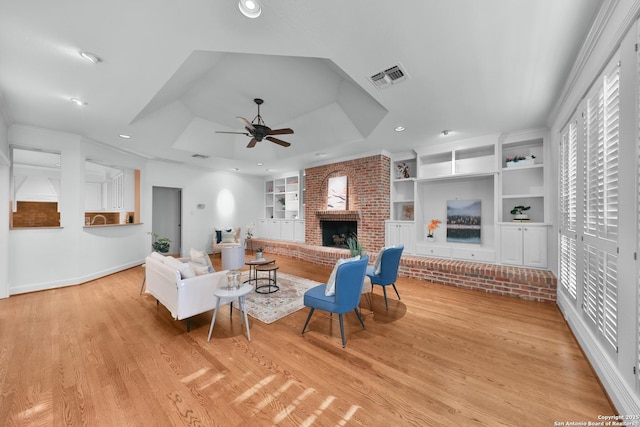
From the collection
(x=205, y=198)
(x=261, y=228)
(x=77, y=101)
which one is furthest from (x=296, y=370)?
(x=261, y=228)

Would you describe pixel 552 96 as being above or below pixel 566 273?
above

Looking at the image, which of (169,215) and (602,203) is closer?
(602,203)

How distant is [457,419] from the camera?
1574 millimetres

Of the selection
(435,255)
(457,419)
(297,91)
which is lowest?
(457,419)

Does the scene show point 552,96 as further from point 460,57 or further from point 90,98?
point 90,98

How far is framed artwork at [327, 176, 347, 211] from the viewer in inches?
248

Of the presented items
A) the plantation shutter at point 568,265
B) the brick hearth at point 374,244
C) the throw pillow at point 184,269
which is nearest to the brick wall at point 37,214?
Result: the throw pillow at point 184,269

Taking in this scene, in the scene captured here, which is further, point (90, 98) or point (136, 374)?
point (90, 98)

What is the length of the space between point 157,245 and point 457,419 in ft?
20.2

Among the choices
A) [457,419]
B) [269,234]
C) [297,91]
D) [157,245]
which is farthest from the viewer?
[269,234]

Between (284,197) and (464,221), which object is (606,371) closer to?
(464,221)

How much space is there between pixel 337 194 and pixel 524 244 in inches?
158

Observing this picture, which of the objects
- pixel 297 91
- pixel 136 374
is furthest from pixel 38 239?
pixel 297 91

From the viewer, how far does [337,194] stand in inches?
254
